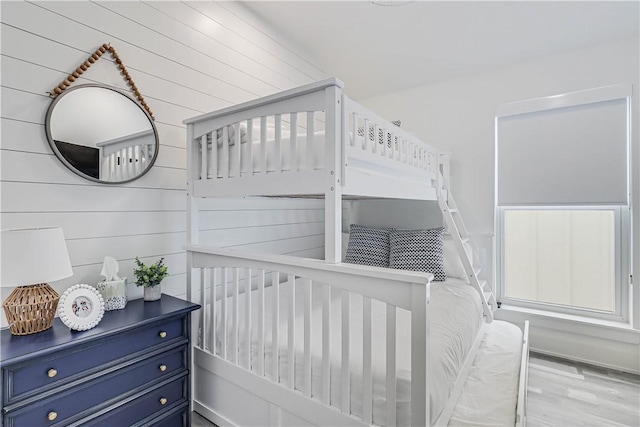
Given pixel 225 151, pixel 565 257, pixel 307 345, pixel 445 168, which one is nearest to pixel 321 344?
pixel 307 345

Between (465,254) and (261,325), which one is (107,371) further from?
(465,254)

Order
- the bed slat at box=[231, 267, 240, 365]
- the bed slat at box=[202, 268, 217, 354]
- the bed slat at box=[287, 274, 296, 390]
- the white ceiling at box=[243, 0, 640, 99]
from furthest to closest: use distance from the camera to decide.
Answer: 1. the white ceiling at box=[243, 0, 640, 99]
2. the bed slat at box=[202, 268, 217, 354]
3. the bed slat at box=[231, 267, 240, 365]
4. the bed slat at box=[287, 274, 296, 390]

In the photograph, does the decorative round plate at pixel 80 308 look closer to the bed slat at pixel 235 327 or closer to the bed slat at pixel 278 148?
the bed slat at pixel 235 327

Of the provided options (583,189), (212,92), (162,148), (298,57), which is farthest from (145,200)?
(583,189)

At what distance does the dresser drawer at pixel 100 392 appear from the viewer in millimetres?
→ 1099

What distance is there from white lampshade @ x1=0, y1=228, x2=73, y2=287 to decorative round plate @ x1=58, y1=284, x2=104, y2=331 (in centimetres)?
13

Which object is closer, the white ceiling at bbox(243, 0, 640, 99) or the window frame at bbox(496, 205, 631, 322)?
the white ceiling at bbox(243, 0, 640, 99)

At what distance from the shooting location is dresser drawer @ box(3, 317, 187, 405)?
106 cm

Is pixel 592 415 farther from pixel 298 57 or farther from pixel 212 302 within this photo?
pixel 298 57

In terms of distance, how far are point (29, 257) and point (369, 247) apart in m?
2.28

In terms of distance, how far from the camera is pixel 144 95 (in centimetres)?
179

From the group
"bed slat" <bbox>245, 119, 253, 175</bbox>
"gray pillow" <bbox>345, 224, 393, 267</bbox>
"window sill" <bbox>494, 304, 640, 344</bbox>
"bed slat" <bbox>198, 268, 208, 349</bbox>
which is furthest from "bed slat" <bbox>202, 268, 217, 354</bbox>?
"window sill" <bbox>494, 304, 640, 344</bbox>

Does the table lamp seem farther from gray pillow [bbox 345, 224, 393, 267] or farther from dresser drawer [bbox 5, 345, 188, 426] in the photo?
gray pillow [bbox 345, 224, 393, 267]

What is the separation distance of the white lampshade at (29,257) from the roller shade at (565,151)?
10.2 feet
